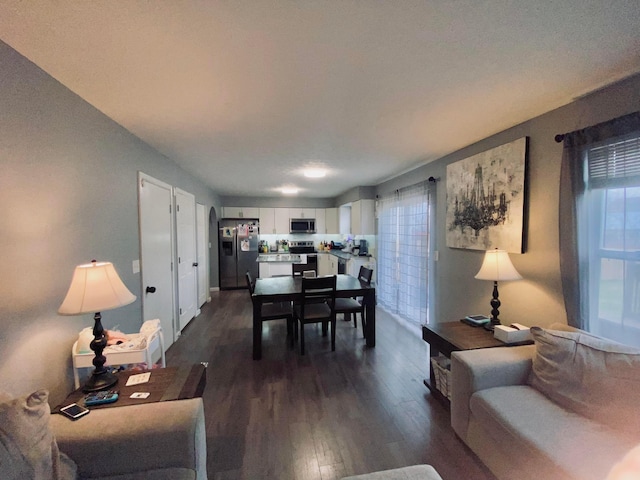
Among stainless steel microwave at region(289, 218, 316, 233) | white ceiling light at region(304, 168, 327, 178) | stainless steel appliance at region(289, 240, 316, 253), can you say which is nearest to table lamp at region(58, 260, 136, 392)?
white ceiling light at region(304, 168, 327, 178)

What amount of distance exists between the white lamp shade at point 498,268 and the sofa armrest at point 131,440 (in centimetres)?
224

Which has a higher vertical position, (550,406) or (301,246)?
(301,246)

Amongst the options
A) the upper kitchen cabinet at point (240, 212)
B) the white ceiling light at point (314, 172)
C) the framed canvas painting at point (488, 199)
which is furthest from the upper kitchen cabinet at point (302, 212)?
Answer: the framed canvas painting at point (488, 199)

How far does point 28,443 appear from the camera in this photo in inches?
38.1

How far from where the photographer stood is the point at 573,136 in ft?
6.21

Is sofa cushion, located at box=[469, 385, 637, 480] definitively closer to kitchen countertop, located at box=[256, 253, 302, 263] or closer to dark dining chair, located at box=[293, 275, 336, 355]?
dark dining chair, located at box=[293, 275, 336, 355]

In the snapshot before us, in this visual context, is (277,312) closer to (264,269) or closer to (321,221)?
(264,269)

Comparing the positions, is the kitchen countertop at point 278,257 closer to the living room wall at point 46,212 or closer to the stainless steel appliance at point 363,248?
the stainless steel appliance at point 363,248

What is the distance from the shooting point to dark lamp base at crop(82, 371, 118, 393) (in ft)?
4.96

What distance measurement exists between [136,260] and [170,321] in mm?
1242

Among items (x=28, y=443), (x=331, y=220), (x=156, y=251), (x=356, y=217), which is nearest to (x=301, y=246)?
(x=331, y=220)

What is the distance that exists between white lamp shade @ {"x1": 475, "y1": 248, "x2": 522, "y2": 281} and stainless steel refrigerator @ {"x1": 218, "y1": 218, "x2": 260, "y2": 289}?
17.9 feet

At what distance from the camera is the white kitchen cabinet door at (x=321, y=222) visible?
756cm

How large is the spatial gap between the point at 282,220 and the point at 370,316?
176 inches
